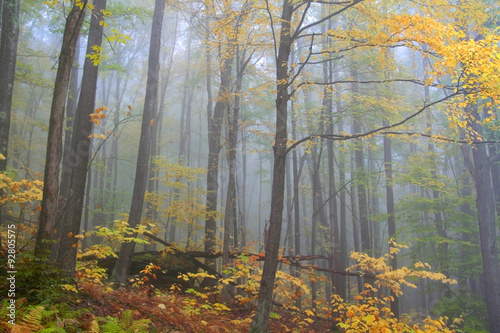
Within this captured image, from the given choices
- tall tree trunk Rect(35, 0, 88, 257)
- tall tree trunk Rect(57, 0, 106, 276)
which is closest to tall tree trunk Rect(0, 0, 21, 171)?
tall tree trunk Rect(57, 0, 106, 276)

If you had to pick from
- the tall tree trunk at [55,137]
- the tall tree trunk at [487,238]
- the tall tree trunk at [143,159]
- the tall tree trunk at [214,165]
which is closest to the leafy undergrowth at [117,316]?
the tall tree trunk at [55,137]

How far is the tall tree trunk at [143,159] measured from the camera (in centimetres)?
798

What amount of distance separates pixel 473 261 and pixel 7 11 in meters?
17.8

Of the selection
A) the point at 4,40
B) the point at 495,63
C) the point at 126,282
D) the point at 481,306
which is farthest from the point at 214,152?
the point at 481,306

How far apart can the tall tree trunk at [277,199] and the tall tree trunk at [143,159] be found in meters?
3.76

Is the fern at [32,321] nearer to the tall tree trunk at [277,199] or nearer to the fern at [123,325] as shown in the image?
the fern at [123,325]

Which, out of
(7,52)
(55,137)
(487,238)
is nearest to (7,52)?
(7,52)

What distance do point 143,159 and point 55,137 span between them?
4.20m

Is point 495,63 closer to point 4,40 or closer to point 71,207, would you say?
point 71,207

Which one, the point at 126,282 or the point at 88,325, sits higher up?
the point at 88,325

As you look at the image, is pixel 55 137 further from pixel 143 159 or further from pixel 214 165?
pixel 214 165

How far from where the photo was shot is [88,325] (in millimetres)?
3270

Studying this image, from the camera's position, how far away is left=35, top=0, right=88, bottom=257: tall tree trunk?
14.3 ft

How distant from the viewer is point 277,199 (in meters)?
5.47
